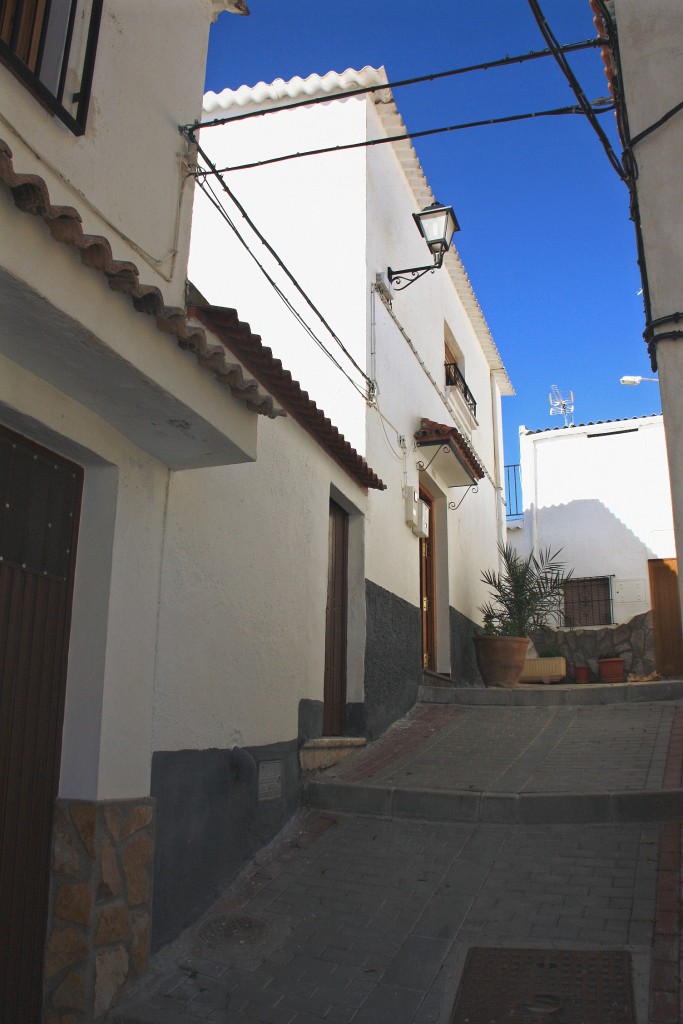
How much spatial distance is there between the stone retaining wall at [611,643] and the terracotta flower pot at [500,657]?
191 inches

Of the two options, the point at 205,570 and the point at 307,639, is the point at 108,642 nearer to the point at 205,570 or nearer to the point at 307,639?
the point at 205,570

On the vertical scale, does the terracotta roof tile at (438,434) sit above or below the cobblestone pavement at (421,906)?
above

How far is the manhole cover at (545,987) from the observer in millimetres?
3469

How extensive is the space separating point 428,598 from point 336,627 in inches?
136

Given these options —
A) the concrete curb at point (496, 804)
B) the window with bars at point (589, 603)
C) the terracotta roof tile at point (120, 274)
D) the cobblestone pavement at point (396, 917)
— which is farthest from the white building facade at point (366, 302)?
the window with bars at point (589, 603)

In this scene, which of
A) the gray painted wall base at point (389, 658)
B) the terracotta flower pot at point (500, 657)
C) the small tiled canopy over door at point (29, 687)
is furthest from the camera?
the terracotta flower pot at point (500, 657)

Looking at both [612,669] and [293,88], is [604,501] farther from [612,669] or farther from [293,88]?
[293,88]

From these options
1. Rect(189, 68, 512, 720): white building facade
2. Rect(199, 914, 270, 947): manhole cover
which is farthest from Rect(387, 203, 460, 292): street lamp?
Rect(199, 914, 270, 947): manhole cover

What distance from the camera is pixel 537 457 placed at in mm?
19312

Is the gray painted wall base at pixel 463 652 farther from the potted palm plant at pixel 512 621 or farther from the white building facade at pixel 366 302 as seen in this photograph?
the potted palm plant at pixel 512 621

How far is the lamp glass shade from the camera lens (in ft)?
28.7

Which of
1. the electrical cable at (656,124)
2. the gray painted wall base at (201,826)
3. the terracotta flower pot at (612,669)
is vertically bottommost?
the gray painted wall base at (201,826)

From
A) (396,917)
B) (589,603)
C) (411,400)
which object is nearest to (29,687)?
(396,917)

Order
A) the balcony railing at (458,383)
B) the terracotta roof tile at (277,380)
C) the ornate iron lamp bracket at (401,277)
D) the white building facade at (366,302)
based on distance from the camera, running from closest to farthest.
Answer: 1. the terracotta roof tile at (277,380)
2. the white building facade at (366,302)
3. the ornate iron lamp bracket at (401,277)
4. the balcony railing at (458,383)
